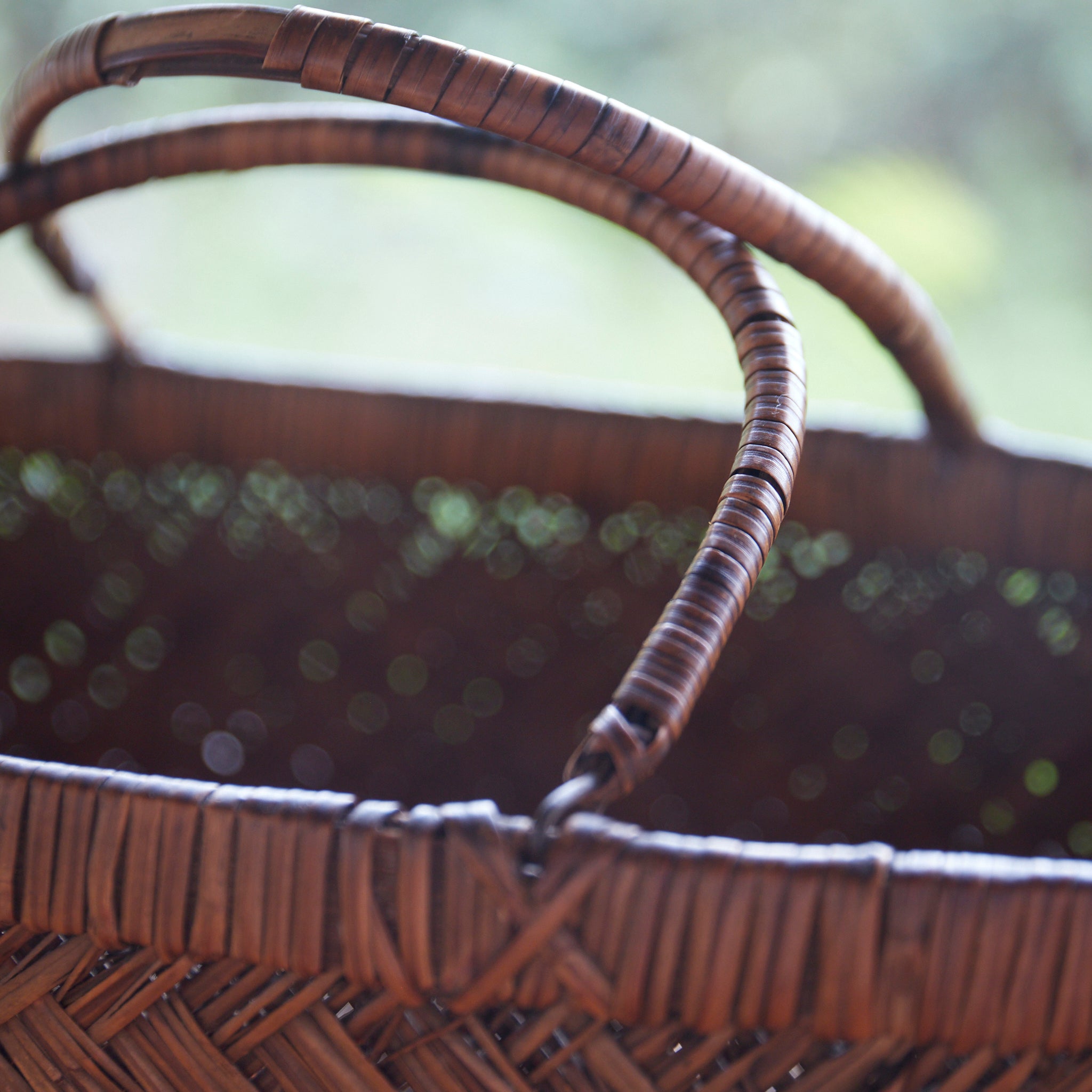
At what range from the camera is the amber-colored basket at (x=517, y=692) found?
20 centimetres

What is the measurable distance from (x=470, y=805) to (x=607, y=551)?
0.36m

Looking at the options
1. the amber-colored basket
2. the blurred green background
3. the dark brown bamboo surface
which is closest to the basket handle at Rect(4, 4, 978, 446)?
the amber-colored basket

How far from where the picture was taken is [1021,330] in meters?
1.75

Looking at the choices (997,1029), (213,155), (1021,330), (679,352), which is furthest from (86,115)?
(997,1029)

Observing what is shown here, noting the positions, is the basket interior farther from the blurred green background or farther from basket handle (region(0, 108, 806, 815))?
the blurred green background

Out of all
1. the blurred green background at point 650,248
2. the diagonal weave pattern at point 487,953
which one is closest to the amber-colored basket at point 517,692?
the diagonal weave pattern at point 487,953

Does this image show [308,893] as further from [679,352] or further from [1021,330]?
[1021,330]

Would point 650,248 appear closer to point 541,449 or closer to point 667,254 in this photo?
point 541,449

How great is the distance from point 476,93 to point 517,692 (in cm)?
40

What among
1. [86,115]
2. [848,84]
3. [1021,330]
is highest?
A: [848,84]

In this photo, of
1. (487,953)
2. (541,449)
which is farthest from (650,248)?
(487,953)

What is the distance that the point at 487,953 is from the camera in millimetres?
201

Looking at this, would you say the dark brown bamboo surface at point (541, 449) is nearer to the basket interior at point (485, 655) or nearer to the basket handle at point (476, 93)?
the basket interior at point (485, 655)

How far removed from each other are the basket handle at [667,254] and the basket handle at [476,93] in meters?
0.02
